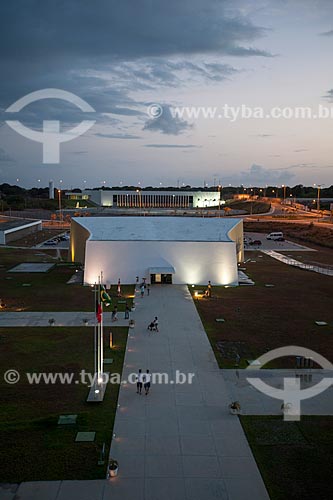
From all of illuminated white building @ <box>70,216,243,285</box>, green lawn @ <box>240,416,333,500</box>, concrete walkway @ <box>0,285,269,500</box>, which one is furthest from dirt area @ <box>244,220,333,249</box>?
green lawn @ <box>240,416,333,500</box>

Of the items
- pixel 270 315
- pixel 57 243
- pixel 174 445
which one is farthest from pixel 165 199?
pixel 174 445

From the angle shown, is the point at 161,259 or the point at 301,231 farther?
the point at 301,231

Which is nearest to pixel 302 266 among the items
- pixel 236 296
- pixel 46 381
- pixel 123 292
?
pixel 236 296

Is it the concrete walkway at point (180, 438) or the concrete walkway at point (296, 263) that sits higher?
the concrete walkway at point (296, 263)

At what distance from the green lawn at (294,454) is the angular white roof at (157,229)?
24.2 m

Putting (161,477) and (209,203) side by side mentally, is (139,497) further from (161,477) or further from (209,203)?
(209,203)

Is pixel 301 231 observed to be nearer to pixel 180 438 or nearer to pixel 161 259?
pixel 161 259

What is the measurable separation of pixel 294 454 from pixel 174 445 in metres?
3.51

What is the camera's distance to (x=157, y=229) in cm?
4022

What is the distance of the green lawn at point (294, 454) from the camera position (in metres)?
11.3

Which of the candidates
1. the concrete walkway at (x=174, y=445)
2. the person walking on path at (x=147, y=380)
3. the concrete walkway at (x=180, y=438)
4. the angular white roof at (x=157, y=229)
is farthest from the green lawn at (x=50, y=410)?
the angular white roof at (x=157, y=229)

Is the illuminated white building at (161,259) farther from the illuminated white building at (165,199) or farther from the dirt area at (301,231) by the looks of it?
the illuminated white building at (165,199)

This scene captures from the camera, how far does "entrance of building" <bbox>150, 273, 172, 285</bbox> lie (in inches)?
1433

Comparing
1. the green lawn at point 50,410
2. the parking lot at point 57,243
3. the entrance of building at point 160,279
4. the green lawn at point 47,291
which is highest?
the parking lot at point 57,243
